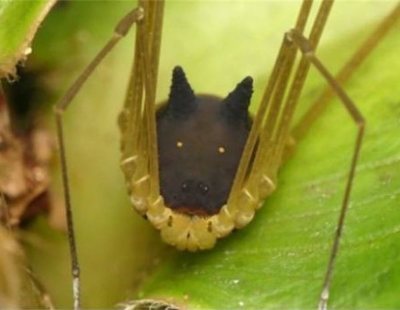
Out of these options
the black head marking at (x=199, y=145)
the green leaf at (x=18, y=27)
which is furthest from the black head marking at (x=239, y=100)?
the green leaf at (x=18, y=27)

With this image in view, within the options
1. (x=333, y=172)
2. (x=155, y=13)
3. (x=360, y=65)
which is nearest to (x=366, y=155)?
(x=333, y=172)

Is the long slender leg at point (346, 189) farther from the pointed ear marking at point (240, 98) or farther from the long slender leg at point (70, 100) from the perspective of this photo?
the long slender leg at point (70, 100)

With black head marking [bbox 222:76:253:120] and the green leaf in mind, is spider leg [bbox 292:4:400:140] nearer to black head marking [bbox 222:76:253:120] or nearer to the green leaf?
black head marking [bbox 222:76:253:120]

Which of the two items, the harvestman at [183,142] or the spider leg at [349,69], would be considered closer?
the harvestman at [183,142]

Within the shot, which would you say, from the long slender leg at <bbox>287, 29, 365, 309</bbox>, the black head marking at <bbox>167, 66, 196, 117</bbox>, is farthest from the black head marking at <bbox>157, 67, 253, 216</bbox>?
the long slender leg at <bbox>287, 29, 365, 309</bbox>

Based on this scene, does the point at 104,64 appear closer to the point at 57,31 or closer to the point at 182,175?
the point at 57,31

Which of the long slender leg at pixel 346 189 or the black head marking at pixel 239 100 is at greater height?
the black head marking at pixel 239 100

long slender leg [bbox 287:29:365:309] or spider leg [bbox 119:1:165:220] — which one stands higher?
spider leg [bbox 119:1:165:220]
